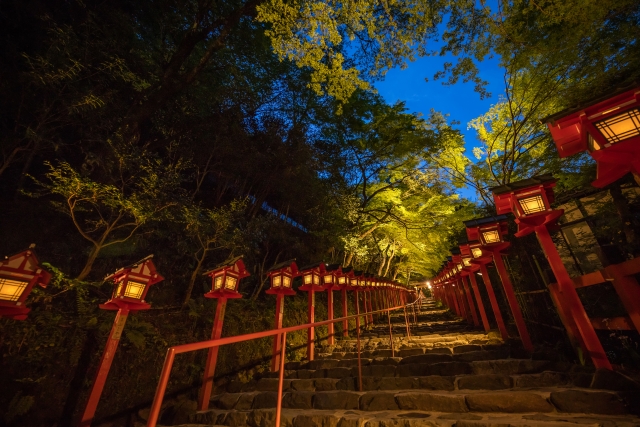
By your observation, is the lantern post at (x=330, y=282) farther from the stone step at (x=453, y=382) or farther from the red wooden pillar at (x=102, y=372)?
the red wooden pillar at (x=102, y=372)

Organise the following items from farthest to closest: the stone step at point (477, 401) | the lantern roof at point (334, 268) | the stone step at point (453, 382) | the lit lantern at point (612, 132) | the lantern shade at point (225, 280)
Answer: the lantern roof at point (334, 268)
the lantern shade at point (225, 280)
the stone step at point (453, 382)
the stone step at point (477, 401)
the lit lantern at point (612, 132)

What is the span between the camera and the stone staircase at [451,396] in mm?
3105

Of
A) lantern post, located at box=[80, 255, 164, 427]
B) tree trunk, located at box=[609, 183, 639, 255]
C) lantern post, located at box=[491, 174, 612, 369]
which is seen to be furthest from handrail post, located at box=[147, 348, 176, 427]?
tree trunk, located at box=[609, 183, 639, 255]

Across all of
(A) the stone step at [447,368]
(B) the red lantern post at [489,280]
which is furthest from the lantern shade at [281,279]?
(B) the red lantern post at [489,280]

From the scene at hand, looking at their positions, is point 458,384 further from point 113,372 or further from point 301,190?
point 301,190

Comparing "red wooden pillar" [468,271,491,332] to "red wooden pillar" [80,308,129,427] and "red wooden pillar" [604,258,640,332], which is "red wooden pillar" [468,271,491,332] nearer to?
"red wooden pillar" [604,258,640,332]

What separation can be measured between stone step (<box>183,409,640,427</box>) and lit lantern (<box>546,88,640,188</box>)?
2.78m

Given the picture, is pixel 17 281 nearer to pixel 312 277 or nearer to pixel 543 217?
pixel 312 277

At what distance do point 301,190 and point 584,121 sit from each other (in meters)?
10.8

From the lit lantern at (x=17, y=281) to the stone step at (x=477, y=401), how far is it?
4.33 m

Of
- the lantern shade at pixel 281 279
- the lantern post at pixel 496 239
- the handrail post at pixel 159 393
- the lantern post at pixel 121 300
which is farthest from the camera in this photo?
the lantern shade at pixel 281 279

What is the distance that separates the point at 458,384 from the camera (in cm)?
427

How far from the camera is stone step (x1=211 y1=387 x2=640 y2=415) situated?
308 cm

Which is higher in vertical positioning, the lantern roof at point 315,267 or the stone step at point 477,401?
the lantern roof at point 315,267
